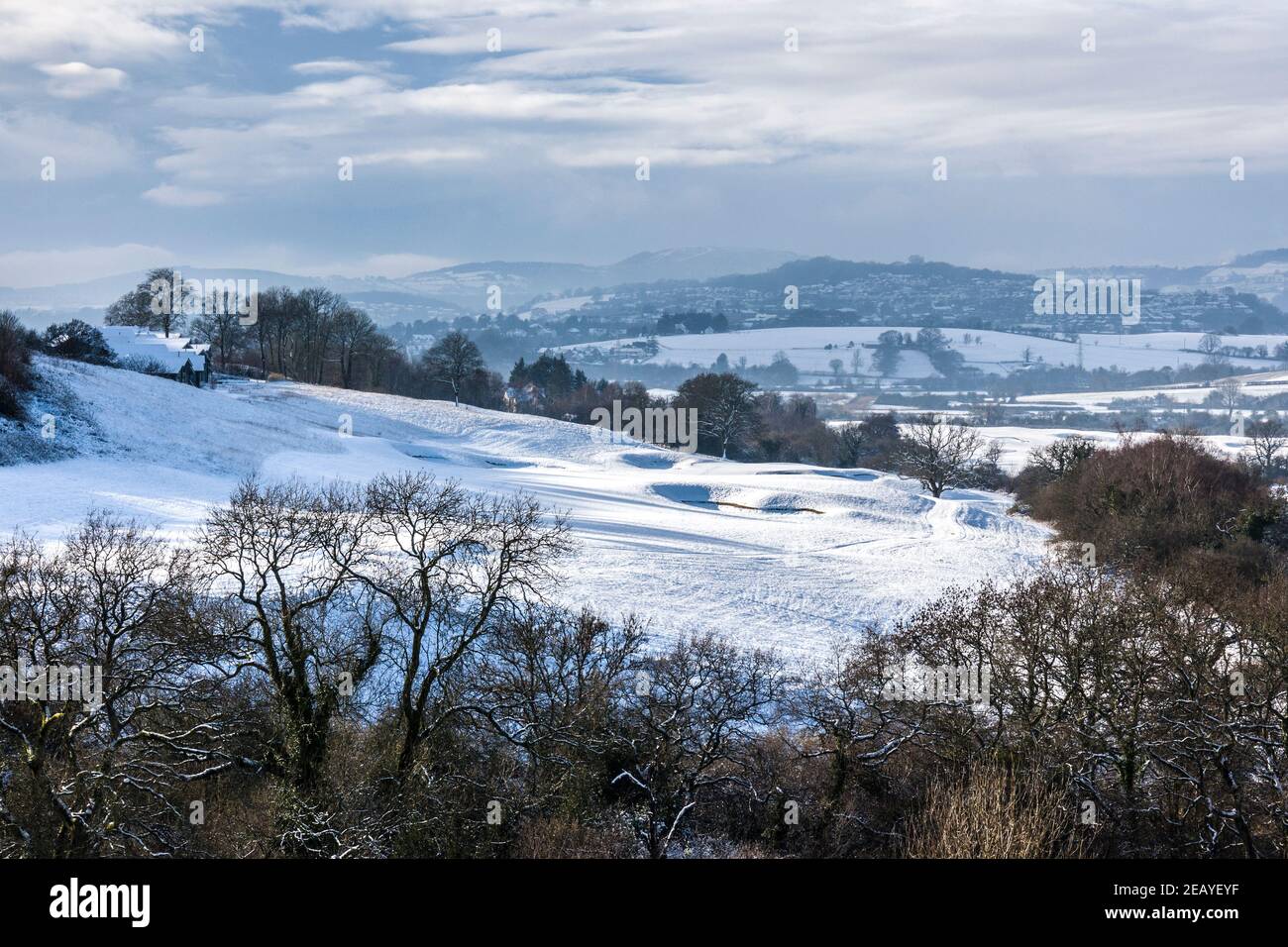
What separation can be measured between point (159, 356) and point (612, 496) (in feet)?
144

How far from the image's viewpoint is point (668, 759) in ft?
81.7

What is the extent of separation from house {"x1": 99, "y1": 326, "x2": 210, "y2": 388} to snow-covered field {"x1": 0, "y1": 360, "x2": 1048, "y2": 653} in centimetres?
550

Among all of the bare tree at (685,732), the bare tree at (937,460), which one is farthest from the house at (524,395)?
the bare tree at (685,732)

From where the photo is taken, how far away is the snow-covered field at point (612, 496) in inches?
1612

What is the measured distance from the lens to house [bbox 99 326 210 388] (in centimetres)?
8338

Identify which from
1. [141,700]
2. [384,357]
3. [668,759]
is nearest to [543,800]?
[668,759]

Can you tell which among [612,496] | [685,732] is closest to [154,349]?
[612,496]

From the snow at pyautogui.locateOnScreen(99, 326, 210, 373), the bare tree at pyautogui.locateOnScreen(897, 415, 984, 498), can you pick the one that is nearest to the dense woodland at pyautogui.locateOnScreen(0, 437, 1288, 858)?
the bare tree at pyautogui.locateOnScreen(897, 415, 984, 498)

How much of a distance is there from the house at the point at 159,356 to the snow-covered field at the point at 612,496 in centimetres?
550

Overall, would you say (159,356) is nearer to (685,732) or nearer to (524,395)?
(524,395)

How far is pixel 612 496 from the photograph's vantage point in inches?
2648

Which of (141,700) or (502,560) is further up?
(502,560)
